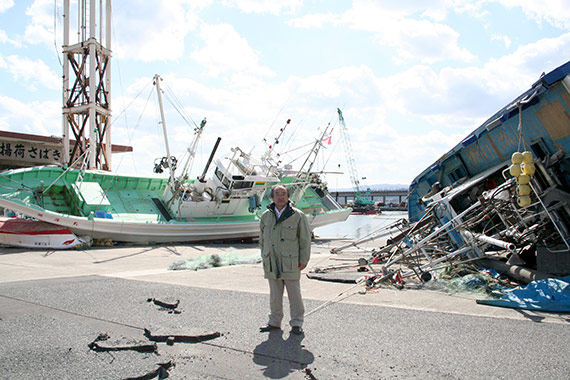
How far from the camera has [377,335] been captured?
193 inches

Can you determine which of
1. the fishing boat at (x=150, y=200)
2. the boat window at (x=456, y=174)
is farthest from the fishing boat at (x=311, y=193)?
the boat window at (x=456, y=174)

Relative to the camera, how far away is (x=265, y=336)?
4.97 meters

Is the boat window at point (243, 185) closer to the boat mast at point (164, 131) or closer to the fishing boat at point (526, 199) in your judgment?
the boat mast at point (164, 131)

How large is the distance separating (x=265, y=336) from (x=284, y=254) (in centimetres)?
98

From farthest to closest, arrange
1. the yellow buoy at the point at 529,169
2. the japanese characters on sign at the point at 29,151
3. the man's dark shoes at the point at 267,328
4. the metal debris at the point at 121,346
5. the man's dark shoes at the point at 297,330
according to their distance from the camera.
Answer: the japanese characters on sign at the point at 29,151, the yellow buoy at the point at 529,169, the man's dark shoes at the point at 267,328, the man's dark shoes at the point at 297,330, the metal debris at the point at 121,346

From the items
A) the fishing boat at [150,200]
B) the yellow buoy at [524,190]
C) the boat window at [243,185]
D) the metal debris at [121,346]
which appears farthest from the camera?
the boat window at [243,185]

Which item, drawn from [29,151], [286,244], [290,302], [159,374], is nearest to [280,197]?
[286,244]

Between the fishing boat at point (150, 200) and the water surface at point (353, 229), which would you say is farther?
the water surface at point (353, 229)

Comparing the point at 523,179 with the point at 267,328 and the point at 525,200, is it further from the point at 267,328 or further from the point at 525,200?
the point at 267,328

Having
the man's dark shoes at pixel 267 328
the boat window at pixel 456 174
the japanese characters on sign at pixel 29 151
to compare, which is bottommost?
the man's dark shoes at pixel 267 328

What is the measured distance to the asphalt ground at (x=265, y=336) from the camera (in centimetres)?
390

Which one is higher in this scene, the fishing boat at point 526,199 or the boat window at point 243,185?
the boat window at point 243,185

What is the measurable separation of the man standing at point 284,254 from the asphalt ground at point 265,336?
0.97ft

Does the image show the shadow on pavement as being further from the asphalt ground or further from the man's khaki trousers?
the man's khaki trousers
